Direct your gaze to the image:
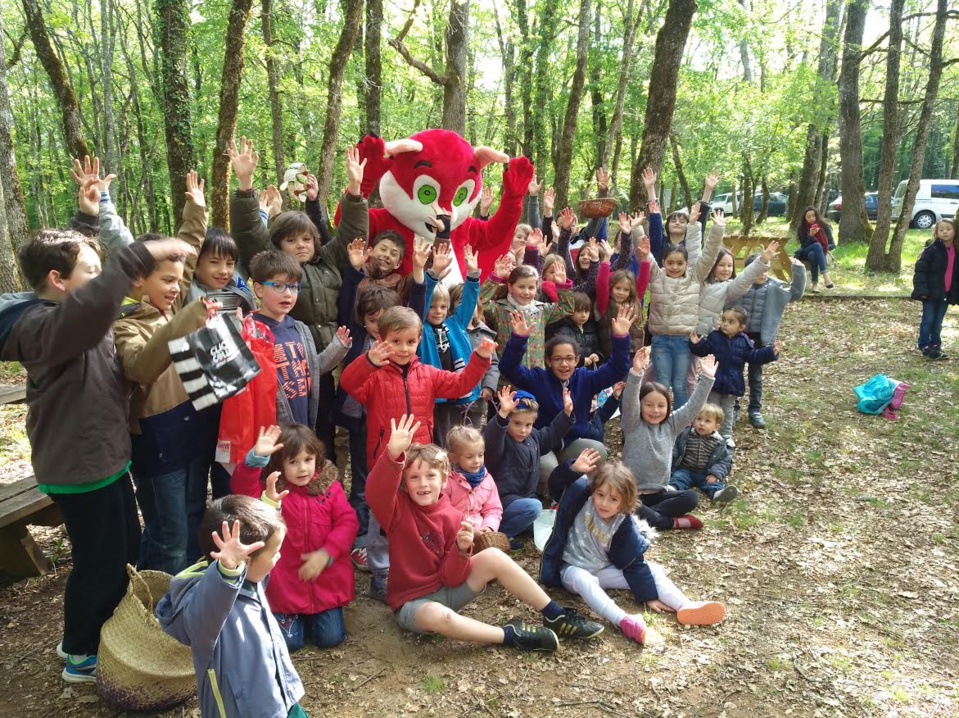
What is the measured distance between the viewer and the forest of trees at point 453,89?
8.95 metres

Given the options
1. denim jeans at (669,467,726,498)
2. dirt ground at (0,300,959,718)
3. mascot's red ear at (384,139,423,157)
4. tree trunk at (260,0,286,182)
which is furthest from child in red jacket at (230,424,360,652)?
tree trunk at (260,0,286,182)

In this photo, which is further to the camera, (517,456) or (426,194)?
(426,194)

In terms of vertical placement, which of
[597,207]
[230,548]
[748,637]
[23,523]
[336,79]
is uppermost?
[336,79]

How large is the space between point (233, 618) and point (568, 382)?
310cm

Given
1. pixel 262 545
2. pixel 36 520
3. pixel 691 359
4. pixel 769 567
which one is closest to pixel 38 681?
pixel 36 520

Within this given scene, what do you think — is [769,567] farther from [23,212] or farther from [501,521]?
[23,212]

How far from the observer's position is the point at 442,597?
11.2 feet

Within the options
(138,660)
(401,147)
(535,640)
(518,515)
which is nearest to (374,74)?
(401,147)

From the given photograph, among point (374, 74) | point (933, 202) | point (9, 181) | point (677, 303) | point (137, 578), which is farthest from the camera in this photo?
point (933, 202)

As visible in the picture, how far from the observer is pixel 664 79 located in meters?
8.08

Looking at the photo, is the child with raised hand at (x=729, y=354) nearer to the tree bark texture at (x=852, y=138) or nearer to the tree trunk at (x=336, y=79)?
the tree trunk at (x=336, y=79)

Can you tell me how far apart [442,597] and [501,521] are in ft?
3.29

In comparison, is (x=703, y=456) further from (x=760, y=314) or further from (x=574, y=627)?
(x=574, y=627)

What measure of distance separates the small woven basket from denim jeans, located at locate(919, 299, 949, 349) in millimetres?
6996
